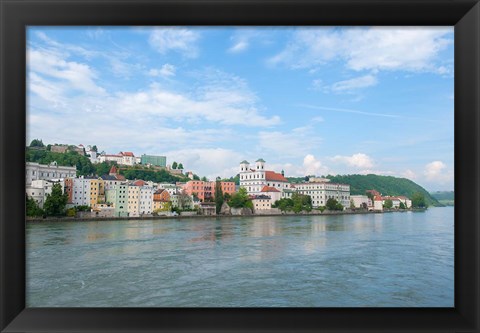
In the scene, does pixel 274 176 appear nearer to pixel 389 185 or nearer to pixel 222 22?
pixel 389 185

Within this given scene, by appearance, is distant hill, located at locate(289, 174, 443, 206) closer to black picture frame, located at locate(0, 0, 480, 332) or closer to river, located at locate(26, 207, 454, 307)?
river, located at locate(26, 207, 454, 307)

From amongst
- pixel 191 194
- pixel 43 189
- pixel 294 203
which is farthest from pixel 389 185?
pixel 43 189

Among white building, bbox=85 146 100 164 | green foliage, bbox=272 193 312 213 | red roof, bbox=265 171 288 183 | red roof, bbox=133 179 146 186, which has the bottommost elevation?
green foliage, bbox=272 193 312 213

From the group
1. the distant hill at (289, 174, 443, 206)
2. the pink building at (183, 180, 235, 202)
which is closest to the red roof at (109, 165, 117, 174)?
the pink building at (183, 180, 235, 202)

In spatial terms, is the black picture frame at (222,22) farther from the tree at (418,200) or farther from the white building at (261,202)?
the white building at (261,202)

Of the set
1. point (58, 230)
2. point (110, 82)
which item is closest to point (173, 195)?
point (58, 230)
